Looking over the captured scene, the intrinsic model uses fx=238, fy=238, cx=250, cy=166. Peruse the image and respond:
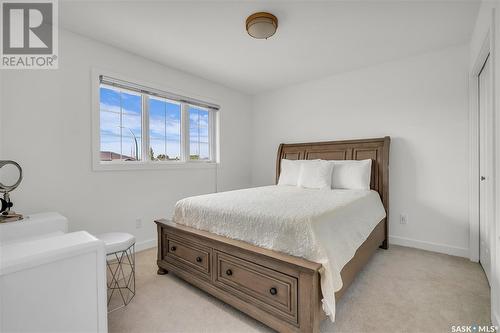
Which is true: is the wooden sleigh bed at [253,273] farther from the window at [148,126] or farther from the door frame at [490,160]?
the window at [148,126]

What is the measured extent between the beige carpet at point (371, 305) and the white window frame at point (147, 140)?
1.23 m

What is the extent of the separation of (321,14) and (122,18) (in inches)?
72.3

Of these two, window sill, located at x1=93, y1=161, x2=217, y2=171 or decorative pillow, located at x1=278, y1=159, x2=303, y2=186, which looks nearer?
window sill, located at x1=93, y1=161, x2=217, y2=171

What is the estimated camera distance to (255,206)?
75.9 inches

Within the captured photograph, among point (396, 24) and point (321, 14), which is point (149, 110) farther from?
point (396, 24)

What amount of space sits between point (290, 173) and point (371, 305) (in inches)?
76.7

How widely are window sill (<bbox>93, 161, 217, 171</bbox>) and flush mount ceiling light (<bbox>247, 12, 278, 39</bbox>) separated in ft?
6.53

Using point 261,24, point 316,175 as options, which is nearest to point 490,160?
point 316,175

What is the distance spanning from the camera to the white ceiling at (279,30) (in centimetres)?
206

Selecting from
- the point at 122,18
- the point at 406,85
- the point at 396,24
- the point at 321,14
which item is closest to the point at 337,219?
the point at 321,14

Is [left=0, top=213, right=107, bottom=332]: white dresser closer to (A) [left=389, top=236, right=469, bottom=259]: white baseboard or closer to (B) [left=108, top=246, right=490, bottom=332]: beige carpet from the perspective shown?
(B) [left=108, top=246, right=490, bottom=332]: beige carpet

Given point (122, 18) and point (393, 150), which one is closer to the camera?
point (122, 18)

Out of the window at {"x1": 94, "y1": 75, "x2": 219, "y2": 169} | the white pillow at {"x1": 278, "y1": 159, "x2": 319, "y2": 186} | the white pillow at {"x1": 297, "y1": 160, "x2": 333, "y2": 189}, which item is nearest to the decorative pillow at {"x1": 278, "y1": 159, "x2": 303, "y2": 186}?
the white pillow at {"x1": 278, "y1": 159, "x2": 319, "y2": 186}

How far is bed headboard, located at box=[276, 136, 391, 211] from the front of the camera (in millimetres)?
3016
